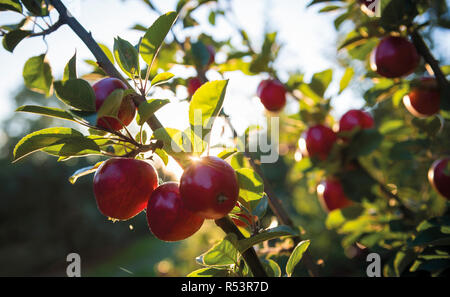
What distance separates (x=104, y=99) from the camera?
1.89 ft

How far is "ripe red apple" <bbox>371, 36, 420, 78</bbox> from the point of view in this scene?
1053 millimetres

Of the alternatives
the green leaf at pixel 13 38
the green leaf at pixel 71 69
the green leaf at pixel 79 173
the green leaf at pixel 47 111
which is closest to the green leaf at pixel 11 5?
the green leaf at pixel 13 38

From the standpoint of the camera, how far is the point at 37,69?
0.90 metres

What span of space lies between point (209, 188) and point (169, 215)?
0.39ft

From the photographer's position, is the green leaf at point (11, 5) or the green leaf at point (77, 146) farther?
the green leaf at point (11, 5)

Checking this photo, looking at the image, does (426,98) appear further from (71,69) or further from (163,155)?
(71,69)

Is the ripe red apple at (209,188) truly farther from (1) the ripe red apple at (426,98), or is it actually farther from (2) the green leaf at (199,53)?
(1) the ripe red apple at (426,98)

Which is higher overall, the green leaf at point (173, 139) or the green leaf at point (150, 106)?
the green leaf at point (150, 106)

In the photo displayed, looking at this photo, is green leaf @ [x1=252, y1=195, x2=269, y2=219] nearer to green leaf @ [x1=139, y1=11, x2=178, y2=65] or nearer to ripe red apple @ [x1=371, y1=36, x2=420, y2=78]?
green leaf @ [x1=139, y1=11, x2=178, y2=65]

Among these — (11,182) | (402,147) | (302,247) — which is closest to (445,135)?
(402,147)

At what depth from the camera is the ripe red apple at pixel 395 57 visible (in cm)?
105

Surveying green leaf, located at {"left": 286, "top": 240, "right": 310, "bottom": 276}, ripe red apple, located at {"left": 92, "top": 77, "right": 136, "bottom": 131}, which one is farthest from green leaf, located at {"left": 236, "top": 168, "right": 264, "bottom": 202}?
ripe red apple, located at {"left": 92, "top": 77, "right": 136, "bottom": 131}

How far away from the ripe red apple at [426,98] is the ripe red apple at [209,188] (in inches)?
37.9
